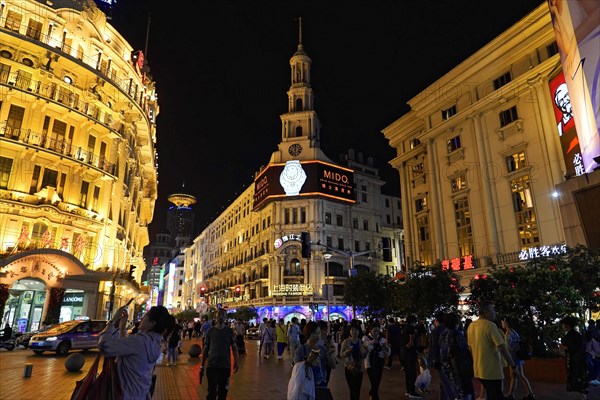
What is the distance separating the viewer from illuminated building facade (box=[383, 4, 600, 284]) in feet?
77.2

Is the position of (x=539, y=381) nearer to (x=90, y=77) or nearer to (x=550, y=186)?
(x=550, y=186)

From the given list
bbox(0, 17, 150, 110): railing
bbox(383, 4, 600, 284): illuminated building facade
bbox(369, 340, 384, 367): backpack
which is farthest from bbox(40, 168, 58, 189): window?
bbox(383, 4, 600, 284): illuminated building facade

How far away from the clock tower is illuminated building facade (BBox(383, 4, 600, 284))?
21.6 m

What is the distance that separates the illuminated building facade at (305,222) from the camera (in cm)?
5025

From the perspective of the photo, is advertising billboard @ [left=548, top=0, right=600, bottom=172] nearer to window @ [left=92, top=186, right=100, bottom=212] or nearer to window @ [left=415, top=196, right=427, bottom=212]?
window @ [left=415, top=196, right=427, bottom=212]

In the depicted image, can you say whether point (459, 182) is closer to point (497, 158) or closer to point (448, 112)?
point (497, 158)

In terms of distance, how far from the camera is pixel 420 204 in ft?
117

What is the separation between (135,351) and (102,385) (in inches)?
14.5

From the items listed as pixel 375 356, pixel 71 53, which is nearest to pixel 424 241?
pixel 375 356

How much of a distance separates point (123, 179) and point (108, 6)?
16955mm

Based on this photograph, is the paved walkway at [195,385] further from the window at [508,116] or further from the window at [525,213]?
the window at [508,116]

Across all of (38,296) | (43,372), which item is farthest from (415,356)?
(38,296)

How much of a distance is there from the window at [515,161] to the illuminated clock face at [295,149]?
31608mm

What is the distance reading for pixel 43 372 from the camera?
12.4 metres
